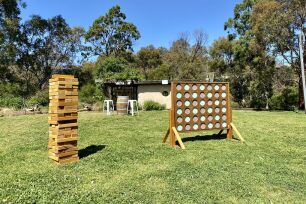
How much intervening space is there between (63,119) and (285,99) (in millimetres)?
19520

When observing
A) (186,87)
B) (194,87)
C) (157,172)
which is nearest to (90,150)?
(157,172)

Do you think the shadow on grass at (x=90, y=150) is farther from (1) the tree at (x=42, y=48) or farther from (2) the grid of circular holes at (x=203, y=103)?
(1) the tree at (x=42, y=48)

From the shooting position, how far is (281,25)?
16.1 meters

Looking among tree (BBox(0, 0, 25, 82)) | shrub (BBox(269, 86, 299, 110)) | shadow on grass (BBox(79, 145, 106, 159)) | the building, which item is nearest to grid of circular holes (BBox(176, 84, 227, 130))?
shadow on grass (BBox(79, 145, 106, 159))

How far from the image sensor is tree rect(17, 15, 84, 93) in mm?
24906

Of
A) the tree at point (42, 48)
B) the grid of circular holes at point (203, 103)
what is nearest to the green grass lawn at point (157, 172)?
the grid of circular holes at point (203, 103)

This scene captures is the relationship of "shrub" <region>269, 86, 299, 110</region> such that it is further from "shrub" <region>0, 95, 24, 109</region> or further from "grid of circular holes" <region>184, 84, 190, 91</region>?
"shrub" <region>0, 95, 24, 109</region>

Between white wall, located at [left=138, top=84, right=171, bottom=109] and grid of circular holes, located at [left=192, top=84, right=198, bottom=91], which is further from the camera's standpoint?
white wall, located at [left=138, top=84, right=171, bottom=109]

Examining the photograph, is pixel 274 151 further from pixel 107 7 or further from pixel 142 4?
pixel 107 7

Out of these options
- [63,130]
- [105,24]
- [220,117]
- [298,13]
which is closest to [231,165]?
[220,117]

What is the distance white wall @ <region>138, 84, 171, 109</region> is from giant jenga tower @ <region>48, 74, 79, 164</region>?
1453 centimetres

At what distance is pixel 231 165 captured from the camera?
15.3 ft

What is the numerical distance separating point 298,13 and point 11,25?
2036 centimetres

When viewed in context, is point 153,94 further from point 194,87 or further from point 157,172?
point 157,172
